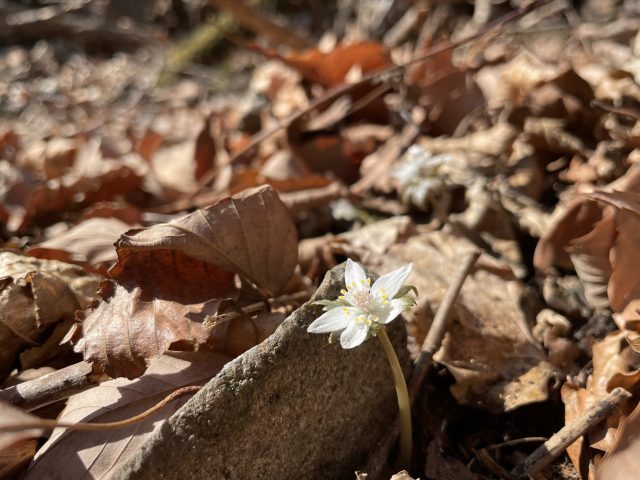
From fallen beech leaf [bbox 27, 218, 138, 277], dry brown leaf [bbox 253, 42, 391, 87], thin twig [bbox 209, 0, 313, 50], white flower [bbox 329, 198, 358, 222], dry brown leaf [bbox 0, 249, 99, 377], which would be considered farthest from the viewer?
thin twig [bbox 209, 0, 313, 50]

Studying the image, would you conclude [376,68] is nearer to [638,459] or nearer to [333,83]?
[333,83]

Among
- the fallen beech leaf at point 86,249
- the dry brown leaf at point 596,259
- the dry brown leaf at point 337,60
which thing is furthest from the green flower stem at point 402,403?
the dry brown leaf at point 337,60

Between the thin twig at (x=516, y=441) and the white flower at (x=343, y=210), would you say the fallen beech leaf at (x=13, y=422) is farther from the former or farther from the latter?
the white flower at (x=343, y=210)

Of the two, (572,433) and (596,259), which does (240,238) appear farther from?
(596,259)

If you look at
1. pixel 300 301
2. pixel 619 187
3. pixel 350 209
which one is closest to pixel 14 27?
pixel 350 209

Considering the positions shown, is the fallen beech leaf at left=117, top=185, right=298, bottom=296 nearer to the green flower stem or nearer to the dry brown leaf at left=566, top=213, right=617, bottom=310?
the green flower stem

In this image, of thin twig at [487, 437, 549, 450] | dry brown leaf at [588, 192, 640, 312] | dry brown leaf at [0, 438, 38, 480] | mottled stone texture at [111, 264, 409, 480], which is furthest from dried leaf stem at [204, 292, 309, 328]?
dry brown leaf at [588, 192, 640, 312]

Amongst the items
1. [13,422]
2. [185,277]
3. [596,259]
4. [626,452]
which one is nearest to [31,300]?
[185,277]
